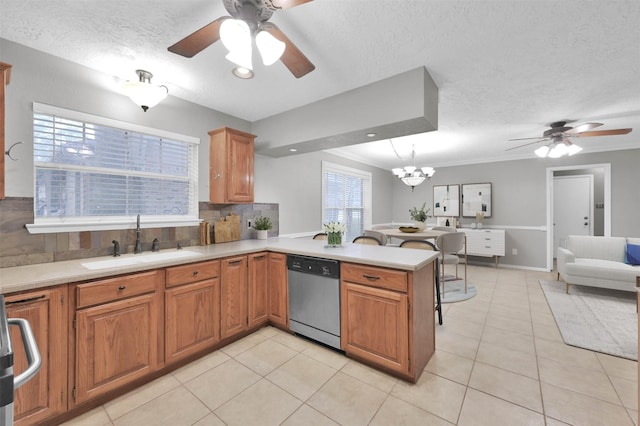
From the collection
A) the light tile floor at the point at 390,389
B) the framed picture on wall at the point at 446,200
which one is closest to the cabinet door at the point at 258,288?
the light tile floor at the point at 390,389

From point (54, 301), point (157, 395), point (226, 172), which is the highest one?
point (226, 172)

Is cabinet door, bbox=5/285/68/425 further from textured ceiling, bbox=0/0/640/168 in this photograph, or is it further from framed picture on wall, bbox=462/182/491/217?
framed picture on wall, bbox=462/182/491/217

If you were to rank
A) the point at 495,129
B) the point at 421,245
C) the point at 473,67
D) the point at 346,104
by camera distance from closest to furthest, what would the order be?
the point at 473,67
the point at 346,104
the point at 421,245
the point at 495,129

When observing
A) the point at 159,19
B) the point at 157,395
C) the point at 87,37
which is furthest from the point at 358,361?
the point at 87,37

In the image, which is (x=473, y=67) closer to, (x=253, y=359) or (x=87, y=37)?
(x=87, y=37)

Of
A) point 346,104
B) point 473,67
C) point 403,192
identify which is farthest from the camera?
point 403,192

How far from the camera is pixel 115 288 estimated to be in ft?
5.98

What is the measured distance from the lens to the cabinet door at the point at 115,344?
1.70 m

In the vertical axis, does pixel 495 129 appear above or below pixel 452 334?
above

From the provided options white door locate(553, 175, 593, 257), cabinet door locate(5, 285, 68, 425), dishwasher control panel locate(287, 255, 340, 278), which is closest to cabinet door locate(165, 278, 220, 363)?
cabinet door locate(5, 285, 68, 425)

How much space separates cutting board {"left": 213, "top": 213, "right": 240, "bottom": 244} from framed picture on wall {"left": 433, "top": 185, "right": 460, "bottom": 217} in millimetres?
5200

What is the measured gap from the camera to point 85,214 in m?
2.27

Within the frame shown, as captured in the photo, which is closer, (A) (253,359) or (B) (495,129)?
(A) (253,359)

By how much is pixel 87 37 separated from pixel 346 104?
208cm
